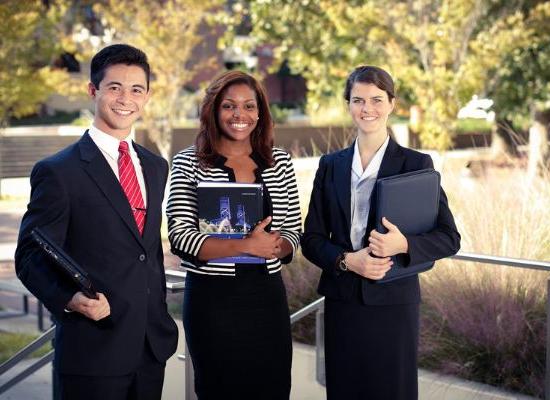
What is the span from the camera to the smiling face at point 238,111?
10.3 feet

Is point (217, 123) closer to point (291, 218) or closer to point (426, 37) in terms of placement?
point (291, 218)

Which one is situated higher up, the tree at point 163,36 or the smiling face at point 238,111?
the tree at point 163,36

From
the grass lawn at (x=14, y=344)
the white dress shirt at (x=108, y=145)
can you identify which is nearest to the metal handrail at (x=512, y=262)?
the white dress shirt at (x=108, y=145)

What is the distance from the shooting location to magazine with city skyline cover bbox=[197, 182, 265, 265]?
2898 mm

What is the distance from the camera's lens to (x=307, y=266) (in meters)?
6.62

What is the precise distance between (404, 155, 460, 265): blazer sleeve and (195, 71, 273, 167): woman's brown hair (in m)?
0.60

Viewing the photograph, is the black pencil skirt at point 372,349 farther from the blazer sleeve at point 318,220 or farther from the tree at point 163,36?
the tree at point 163,36

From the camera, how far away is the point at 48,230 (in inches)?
97.4

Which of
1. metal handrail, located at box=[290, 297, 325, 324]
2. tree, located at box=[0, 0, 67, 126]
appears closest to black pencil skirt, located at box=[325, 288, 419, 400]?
metal handrail, located at box=[290, 297, 325, 324]

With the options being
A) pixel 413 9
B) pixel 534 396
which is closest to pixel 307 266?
pixel 534 396

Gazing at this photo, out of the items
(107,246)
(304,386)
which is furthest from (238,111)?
(304,386)

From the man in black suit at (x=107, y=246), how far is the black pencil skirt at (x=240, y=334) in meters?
0.39

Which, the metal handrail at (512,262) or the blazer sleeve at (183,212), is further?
the metal handrail at (512,262)

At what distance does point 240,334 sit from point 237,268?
251 millimetres
